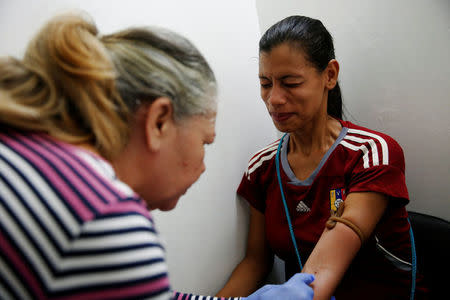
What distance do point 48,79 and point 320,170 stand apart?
86cm

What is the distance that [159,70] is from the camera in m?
0.54

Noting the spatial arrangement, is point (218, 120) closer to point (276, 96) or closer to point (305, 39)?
point (276, 96)

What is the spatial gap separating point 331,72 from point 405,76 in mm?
364

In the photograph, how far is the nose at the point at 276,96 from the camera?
1038 mm

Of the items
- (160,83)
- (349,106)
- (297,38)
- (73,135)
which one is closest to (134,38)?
(160,83)

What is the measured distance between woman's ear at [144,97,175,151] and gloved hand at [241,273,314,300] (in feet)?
1.76

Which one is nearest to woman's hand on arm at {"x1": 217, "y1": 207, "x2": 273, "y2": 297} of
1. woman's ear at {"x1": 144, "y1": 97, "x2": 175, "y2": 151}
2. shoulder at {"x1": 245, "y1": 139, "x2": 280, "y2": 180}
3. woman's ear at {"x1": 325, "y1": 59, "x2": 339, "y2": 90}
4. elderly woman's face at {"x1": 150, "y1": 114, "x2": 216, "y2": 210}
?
shoulder at {"x1": 245, "y1": 139, "x2": 280, "y2": 180}

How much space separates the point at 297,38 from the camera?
1.02 meters

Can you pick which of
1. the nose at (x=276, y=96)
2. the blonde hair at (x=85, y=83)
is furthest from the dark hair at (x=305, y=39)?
the blonde hair at (x=85, y=83)

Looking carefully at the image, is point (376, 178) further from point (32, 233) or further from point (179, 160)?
point (32, 233)

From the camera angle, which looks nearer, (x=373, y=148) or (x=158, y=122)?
(x=158, y=122)

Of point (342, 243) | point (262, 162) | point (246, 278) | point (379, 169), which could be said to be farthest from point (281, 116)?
point (246, 278)

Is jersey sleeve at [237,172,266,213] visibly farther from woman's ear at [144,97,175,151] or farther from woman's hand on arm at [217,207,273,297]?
woman's ear at [144,97,175,151]

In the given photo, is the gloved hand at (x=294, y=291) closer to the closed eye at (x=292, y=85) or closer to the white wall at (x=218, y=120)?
the white wall at (x=218, y=120)
